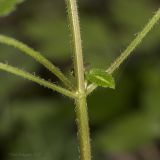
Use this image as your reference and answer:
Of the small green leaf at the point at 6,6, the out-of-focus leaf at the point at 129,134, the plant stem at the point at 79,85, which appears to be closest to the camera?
the plant stem at the point at 79,85

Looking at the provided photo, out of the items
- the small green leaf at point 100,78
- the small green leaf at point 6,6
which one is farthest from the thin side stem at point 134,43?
the small green leaf at point 6,6

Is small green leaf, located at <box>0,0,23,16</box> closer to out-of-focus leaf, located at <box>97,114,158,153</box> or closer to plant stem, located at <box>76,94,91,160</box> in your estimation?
plant stem, located at <box>76,94,91,160</box>

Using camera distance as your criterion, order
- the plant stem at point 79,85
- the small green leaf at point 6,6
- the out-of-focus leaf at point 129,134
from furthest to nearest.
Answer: the out-of-focus leaf at point 129,134 < the small green leaf at point 6,6 < the plant stem at point 79,85

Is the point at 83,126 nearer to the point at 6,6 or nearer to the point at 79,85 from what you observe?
the point at 79,85

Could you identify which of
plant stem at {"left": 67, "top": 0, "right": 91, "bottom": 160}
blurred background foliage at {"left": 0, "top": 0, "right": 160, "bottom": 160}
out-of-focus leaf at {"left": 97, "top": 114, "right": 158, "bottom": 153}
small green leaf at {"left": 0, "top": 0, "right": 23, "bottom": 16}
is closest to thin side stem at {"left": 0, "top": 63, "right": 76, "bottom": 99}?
plant stem at {"left": 67, "top": 0, "right": 91, "bottom": 160}

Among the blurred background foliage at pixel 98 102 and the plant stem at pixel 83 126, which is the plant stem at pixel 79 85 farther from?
the blurred background foliage at pixel 98 102

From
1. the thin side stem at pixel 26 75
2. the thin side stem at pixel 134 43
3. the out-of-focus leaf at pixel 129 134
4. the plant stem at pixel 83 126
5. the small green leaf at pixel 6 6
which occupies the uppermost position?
the out-of-focus leaf at pixel 129 134
